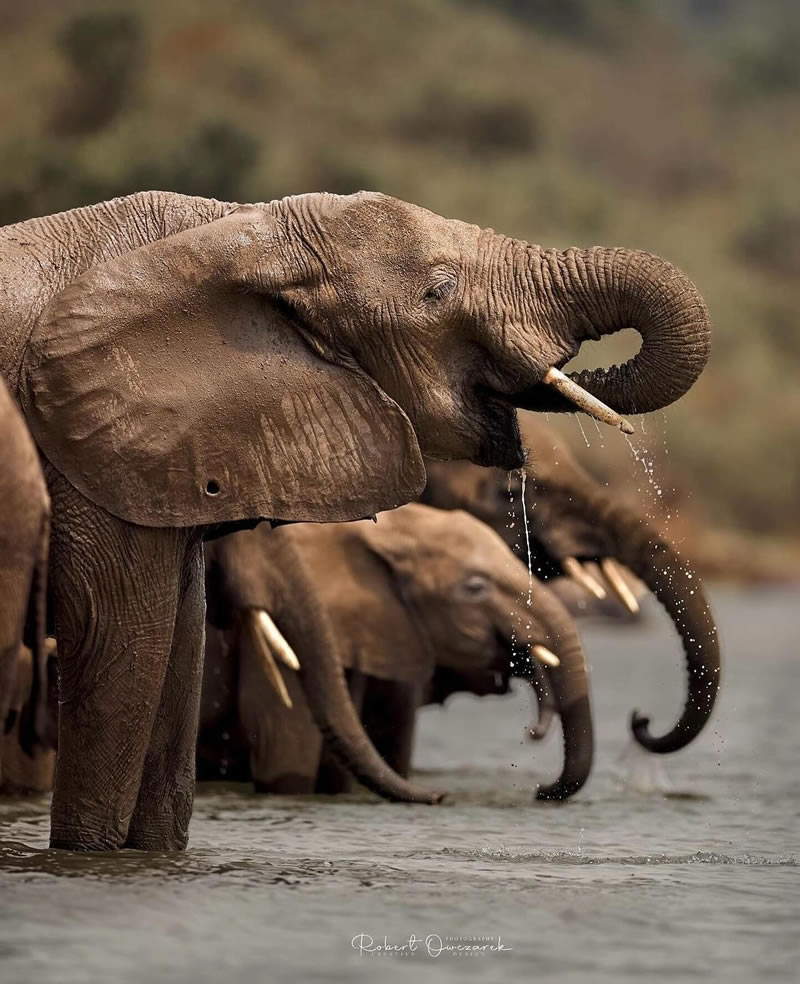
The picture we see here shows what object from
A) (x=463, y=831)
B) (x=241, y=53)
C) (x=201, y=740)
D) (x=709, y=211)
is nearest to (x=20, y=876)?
(x=463, y=831)

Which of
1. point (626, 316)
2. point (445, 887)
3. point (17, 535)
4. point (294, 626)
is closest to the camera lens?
point (17, 535)

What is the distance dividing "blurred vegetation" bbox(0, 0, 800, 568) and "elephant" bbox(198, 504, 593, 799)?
A: 11.0m

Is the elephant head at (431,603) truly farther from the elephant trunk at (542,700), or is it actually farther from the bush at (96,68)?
the bush at (96,68)

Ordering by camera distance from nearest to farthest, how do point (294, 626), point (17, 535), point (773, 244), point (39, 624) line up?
point (17, 535) → point (39, 624) → point (294, 626) → point (773, 244)

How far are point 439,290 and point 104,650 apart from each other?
1.27 metres

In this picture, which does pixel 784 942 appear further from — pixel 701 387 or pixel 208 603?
pixel 701 387

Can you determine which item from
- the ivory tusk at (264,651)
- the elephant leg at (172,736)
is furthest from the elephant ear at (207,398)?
the ivory tusk at (264,651)

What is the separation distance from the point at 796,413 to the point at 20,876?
145 ft

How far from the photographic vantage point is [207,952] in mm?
5121

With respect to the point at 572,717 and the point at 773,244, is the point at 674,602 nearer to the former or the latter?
the point at 572,717

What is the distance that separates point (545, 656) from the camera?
961 cm

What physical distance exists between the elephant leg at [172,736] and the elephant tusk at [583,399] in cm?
113
